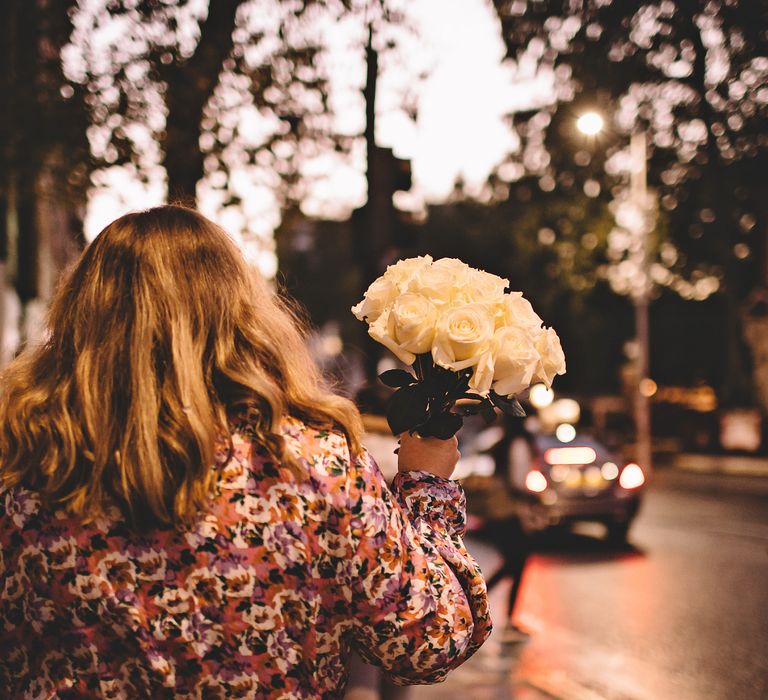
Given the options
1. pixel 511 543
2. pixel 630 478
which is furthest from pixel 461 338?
pixel 630 478

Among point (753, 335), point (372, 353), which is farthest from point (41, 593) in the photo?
point (753, 335)

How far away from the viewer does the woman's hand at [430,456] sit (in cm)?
197

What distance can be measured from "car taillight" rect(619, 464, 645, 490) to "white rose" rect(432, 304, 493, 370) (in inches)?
425

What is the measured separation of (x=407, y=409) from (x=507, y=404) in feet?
0.74

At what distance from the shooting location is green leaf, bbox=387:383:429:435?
1984 millimetres

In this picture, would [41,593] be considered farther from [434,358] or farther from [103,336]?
[434,358]

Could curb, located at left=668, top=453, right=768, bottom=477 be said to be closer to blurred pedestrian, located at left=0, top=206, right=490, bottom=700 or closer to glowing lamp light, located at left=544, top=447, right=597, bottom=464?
glowing lamp light, located at left=544, top=447, right=597, bottom=464

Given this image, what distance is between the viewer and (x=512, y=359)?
1.98 m

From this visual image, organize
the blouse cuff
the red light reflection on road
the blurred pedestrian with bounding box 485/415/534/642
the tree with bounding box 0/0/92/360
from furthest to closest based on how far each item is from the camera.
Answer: the tree with bounding box 0/0/92/360
the blurred pedestrian with bounding box 485/415/534/642
the red light reflection on road
the blouse cuff

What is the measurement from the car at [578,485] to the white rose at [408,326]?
9940mm

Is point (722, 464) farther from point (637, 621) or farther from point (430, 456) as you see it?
point (430, 456)

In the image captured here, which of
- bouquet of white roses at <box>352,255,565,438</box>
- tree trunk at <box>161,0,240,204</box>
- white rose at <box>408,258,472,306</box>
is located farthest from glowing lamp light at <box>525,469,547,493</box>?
white rose at <box>408,258,472,306</box>

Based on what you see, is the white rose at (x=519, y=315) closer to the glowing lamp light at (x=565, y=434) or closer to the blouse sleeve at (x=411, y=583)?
the blouse sleeve at (x=411, y=583)

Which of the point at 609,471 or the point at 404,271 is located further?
the point at 609,471
